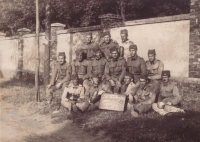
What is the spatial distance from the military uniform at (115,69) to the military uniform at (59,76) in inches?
47.9

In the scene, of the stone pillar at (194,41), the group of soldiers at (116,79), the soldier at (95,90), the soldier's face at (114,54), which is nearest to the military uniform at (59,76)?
the group of soldiers at (116,79)

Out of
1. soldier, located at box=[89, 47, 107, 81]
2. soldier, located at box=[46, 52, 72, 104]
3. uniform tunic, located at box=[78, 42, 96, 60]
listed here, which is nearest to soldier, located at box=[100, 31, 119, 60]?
soldier, located at box=[89, 47, 107, 81]

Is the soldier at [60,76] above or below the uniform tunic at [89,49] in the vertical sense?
below

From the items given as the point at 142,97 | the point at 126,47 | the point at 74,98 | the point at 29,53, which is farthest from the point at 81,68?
the point at 29,53

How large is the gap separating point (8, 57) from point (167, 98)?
10.4 m

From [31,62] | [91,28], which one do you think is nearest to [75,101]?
[91,28]

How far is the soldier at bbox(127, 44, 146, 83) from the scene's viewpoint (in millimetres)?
6641

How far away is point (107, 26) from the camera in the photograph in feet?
27.1

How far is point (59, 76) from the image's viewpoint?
25.8 ft

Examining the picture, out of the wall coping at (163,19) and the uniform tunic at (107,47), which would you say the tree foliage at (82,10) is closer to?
the uniform tunic at (107,47)

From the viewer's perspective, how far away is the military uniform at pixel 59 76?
24.4 feet

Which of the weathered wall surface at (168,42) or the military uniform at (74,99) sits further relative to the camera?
the weathered wall surface at (168,42)

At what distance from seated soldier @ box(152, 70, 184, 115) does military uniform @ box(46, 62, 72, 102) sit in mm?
2706

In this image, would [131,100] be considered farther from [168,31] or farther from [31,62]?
[31,62]
